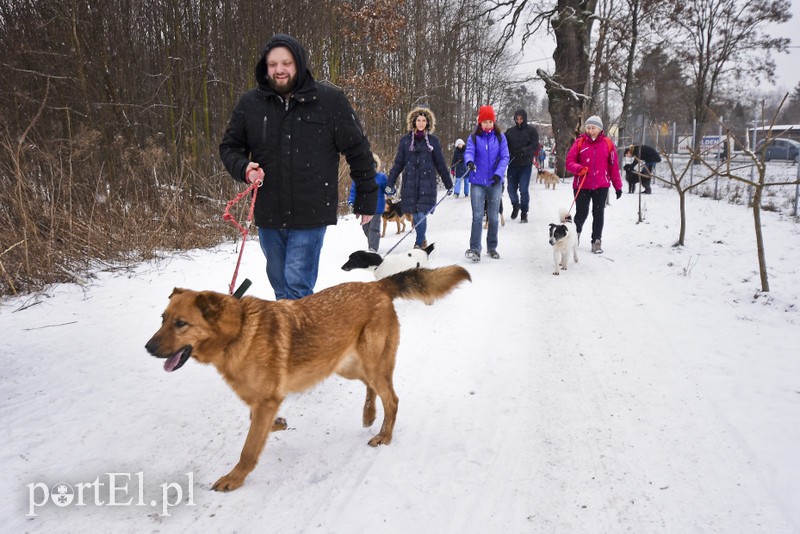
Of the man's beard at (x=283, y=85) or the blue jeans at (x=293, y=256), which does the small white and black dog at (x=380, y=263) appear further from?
the man's beard at (x=283, y=85)

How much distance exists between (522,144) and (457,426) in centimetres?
1014

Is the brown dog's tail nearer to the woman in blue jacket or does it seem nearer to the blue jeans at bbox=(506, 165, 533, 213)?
the woman in blue jacket

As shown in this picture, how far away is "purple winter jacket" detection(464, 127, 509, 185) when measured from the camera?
8016 millimetres

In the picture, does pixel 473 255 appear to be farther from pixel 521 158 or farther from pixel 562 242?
pixel 521 158

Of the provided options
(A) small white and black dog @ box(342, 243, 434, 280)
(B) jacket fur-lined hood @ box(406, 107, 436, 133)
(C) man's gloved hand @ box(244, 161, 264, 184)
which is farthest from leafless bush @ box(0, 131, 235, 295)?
(B) jacket fur-lined hood @ box(406, 107, 436, 133)

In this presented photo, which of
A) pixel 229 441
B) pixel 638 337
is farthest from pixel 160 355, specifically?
pixel 638 337

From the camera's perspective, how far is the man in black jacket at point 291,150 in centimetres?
360

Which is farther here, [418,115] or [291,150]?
[418,115]

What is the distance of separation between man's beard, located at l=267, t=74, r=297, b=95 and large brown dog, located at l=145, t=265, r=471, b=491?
158cm

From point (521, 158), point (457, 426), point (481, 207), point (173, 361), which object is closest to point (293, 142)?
point (173, 361)

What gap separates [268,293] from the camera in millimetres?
6363

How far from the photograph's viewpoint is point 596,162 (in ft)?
27.6

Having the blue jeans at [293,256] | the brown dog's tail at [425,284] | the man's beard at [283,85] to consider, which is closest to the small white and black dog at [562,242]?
the brown dog's tail at [425,284]

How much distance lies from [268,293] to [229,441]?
3.31 metres
